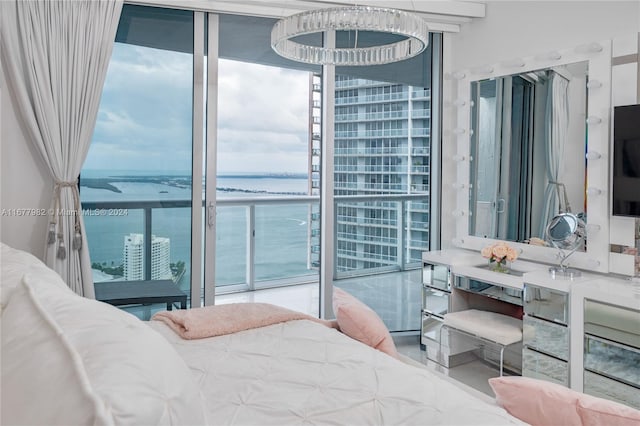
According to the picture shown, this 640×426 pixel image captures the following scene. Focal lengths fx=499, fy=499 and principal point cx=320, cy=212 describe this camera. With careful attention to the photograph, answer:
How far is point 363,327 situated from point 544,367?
1.28 metres

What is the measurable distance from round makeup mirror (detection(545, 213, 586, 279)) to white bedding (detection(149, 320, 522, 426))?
1.73 metres

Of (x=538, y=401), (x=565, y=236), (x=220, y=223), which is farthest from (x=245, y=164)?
(x=538, y=401)

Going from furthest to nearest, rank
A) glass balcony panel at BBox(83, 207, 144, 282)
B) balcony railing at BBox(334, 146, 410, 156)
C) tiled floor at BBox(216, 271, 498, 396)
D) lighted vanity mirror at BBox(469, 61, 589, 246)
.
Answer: tiled floor at BBox(216, 271, 498, 396), balcony railing at BBox(334, 146, 410, 156), glass balcony panel at BBox(83, 207, 144, 282), lighted vanity mirror at BBox(469, 61, 589, 246)

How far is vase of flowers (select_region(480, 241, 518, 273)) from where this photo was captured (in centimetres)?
322

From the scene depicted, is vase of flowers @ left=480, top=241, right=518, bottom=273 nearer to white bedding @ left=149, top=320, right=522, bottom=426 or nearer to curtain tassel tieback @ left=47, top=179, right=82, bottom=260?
white bedding @ left=149, top=320, right=522, bottom=426

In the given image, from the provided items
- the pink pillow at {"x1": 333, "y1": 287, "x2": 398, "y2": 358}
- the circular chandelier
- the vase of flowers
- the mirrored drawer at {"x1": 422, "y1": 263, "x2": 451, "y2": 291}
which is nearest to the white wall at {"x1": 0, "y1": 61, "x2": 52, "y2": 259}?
the circular chandelier

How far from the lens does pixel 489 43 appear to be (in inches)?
149

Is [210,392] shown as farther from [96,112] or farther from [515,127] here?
[515,127]

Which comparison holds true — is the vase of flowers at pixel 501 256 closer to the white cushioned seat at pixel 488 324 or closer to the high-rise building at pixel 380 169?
the white cushioned seat at pixel 488 324

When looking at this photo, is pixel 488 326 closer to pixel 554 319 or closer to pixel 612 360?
pixel 554 319

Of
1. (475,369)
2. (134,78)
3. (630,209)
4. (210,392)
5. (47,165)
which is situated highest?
(134,78)

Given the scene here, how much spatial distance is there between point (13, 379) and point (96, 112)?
265 cm

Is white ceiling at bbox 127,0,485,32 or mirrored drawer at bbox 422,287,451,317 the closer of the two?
white ceiling at bbox 127,0,485,32

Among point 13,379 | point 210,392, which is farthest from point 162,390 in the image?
point 210,392
